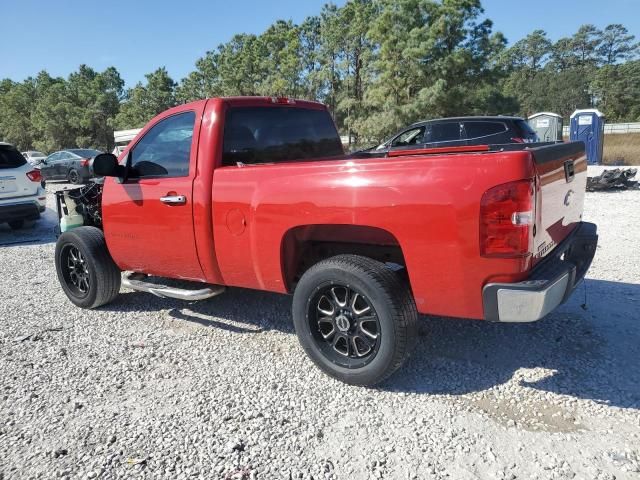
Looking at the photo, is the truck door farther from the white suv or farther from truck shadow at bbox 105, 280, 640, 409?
the white suv

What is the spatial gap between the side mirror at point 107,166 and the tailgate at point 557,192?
10.7ft

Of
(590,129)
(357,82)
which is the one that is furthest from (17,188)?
(357,82)

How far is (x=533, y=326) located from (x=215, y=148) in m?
2.94

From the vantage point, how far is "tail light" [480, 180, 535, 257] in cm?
242

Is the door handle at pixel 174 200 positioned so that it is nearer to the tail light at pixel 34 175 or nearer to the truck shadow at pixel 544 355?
the truck shadow at pixel 544 355

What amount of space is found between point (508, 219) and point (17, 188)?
9.05 meters

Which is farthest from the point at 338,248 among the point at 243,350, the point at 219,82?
the point at 219,82

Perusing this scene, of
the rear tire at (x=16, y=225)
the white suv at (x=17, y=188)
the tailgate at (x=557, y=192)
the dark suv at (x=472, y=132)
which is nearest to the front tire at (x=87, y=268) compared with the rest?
the tailgate at (x=557, y=192)

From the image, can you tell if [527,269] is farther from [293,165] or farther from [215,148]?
[215,148]

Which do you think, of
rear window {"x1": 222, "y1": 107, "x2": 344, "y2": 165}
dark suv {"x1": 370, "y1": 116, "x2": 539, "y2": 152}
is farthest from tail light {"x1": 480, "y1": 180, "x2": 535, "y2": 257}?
dark suv {"x1": 370, "y1": 116, "x2": 539, "y2": 152}

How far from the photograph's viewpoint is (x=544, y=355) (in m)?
3.47

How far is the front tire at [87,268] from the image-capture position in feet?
14.9

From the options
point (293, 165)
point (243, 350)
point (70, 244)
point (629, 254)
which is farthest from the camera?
point (629, 254)

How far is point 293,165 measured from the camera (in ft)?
10.3
